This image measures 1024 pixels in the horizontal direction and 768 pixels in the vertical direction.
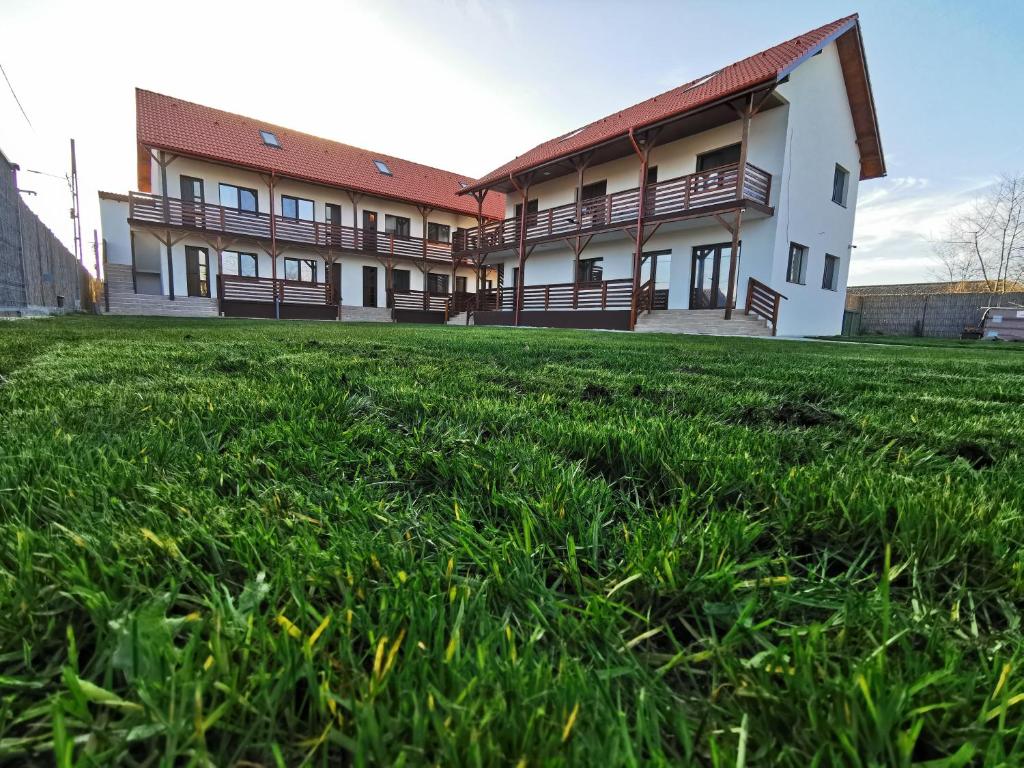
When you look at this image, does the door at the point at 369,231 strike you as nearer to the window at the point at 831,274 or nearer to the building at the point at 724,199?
the building at the point at 724,199

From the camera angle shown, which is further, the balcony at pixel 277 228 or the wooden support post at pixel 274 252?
the wooden support post at pixel 274 252

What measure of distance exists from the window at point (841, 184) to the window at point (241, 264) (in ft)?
69.1

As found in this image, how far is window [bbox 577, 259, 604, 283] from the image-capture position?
1638 cm

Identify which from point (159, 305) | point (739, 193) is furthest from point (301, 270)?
point (739, 193)

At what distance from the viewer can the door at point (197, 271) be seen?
1767 centimetres

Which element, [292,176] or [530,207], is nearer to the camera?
[292,176]

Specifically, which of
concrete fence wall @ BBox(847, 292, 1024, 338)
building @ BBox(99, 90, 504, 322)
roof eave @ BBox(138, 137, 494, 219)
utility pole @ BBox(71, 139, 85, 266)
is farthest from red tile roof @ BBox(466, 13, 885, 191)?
utility pole @ BBox(71, 139, 85, 266)

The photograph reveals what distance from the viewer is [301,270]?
20.1 m

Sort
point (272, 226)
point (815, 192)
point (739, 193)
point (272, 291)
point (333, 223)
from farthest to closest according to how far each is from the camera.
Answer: point (333, 223)
point (272, 226)
point (272, 291)
point (815, 192)
point (739, 193)

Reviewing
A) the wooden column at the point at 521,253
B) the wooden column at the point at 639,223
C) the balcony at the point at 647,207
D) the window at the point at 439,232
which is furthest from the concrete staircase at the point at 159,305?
the wooden column at the point at 639,223

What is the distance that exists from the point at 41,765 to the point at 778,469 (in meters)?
1.35

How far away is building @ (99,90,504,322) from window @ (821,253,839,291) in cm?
1252

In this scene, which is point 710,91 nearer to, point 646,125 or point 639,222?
point 646,125

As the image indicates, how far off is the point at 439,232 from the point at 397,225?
92.5 inches
